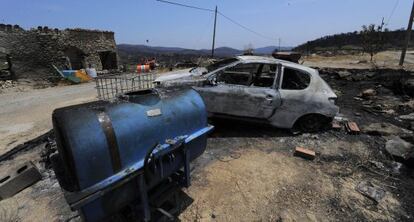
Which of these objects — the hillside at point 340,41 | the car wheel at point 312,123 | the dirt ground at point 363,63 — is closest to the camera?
the car wheel at point 312,123

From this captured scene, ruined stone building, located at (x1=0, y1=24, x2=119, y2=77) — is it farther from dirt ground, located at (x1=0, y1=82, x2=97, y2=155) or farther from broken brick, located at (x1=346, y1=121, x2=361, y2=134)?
broken brick, located at (x1=346, y1=121, x2=361, y2=134)

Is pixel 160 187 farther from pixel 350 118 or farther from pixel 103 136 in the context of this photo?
pixel 350 118

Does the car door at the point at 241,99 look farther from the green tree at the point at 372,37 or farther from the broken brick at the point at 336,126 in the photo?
the green tree at the point at 372,37

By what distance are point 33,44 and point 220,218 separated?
587 inches

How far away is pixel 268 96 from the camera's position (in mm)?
5172

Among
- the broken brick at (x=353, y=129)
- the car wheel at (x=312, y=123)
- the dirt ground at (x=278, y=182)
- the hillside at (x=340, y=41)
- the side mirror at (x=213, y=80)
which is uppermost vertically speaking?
the hillside at (x=340, y=41)

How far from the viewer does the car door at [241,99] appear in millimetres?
5195

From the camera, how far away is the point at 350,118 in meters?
6.68

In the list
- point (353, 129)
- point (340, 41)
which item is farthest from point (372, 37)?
point (340, 41)

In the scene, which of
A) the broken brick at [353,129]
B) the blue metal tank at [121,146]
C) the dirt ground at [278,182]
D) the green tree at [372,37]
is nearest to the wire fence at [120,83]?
the dirt ground at [278,182]

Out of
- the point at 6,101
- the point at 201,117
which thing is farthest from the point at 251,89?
the point at 6,101

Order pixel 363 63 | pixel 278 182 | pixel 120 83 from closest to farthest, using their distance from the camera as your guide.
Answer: pixel 278 182, pixel 120 83, pixel 363 63

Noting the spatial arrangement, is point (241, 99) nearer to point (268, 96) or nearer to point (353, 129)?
point (268, 96)

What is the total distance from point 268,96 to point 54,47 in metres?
14.1
